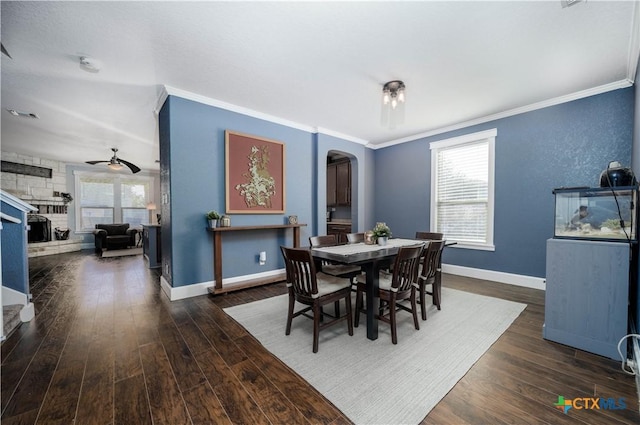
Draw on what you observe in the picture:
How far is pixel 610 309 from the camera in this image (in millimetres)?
1939

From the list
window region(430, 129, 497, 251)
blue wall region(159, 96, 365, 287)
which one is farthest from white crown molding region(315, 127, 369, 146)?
window region(430, 129, 497, 251)

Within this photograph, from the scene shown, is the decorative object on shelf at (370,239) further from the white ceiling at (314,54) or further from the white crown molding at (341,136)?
the white crown molding at (341,136)

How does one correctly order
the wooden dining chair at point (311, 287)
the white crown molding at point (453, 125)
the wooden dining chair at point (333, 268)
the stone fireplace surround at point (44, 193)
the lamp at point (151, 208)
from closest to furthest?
1. the wooden dining chair at point (311, 287)
2. the wooden dining chair at point (333, 268)
3. the white crown molding at point (453, 125)
4. the stone fireplace surround at point (44, 193)
5. the lamp at point (151, 208)

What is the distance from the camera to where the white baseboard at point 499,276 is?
3639 mm

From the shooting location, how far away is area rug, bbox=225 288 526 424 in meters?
→ 1.50

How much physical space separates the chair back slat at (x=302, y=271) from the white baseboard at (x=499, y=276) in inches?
137

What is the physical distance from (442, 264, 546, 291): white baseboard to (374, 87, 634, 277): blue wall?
0.06 metres

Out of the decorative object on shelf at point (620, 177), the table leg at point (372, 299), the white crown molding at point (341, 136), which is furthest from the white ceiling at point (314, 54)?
the table leg at point (372, 299)

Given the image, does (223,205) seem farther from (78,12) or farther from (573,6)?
(573,6)

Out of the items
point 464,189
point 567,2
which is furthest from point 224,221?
point 464,189

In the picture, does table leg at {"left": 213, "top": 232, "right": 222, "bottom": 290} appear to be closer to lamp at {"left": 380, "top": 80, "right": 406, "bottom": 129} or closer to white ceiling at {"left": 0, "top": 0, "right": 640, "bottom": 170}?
white ceiling at {"left": 0, "top": 0, "right": 640, "bottom": 170}

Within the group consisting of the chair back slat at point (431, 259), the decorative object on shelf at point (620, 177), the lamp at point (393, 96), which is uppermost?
the lamp at point (393, 96)

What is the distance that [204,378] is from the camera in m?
1.71

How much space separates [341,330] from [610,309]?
215 cm
